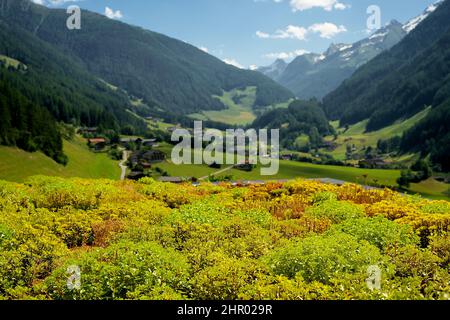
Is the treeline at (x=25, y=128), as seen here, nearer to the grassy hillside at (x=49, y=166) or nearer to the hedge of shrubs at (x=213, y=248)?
the grassy hillside at (x=49, y=166)

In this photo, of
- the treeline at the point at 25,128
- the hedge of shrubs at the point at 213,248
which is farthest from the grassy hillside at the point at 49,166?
the hedge of shrubs at the point at 213,248

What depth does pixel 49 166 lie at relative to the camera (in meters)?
110

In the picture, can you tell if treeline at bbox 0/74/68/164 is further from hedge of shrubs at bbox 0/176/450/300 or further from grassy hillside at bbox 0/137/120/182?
hedge of shrubs at bbox 0/176/450/300

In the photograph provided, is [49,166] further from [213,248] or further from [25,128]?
[213,248]

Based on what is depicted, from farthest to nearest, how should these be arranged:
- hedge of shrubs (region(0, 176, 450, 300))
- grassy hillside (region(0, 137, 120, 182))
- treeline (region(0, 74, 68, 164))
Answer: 1. treeline (region(0, 74, 68, 164))
2. grassy hillside (region(0, 137, 120, 182))
3. hedge of shrubs (region(0, 176, 450, 300))

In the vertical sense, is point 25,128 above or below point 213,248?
above

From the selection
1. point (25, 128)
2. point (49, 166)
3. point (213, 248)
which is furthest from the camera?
point (25, 128)

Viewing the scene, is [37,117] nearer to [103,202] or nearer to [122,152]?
[122,152]

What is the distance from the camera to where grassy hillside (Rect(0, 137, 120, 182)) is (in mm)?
98088

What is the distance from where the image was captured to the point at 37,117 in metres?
125

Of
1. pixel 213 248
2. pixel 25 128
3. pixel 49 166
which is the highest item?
pixel 25 128

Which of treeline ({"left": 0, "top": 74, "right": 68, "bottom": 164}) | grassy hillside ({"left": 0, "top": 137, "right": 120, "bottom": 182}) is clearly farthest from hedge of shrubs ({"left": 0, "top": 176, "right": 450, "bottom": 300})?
treeline ({"left": 0, "top": 74, "right": 68, "bottom": 164})

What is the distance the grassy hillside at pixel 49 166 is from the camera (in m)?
98.1

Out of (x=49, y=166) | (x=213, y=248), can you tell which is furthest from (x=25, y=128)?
(x=213, y=248)
